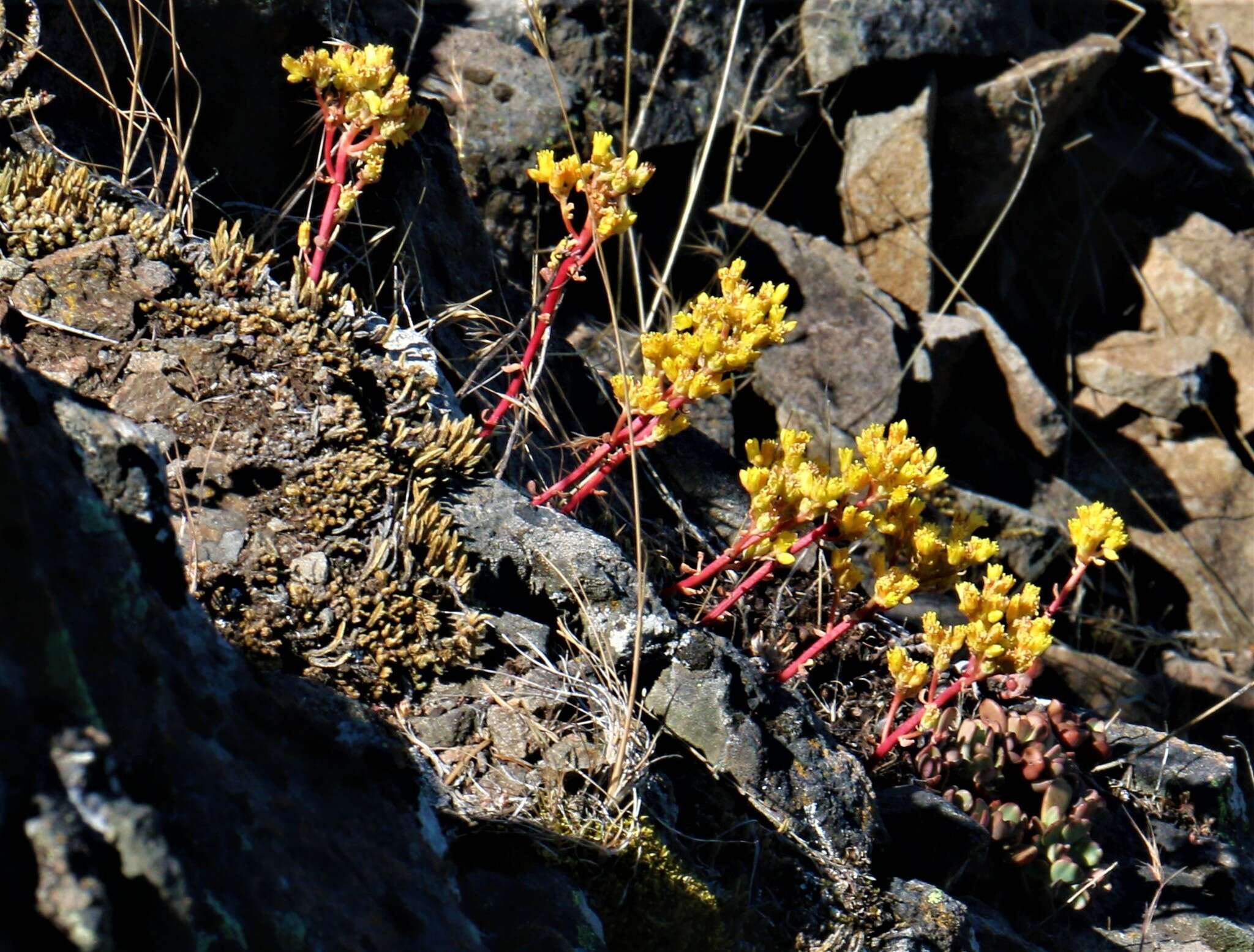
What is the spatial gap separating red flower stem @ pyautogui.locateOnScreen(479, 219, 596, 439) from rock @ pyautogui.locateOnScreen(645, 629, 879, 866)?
861 mm

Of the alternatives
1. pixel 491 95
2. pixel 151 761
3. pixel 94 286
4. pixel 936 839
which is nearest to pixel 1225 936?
pixel 936 839

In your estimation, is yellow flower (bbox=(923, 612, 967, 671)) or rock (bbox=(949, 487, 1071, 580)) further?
rock (bbox=(949, 487, 1071, 580))

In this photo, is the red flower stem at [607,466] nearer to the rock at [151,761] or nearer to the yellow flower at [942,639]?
the yellow flower at [942,639]

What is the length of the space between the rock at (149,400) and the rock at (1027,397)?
4.96 metres

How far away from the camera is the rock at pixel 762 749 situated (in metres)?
2.97

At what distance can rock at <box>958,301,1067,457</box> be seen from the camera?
6605mm

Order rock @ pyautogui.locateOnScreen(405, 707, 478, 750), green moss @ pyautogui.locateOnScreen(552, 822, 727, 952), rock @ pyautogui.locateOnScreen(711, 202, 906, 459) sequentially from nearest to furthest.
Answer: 1. green moss @ pyautogui.locateOnScreen(552, 822, 727, 952)
2. rock @ pyautogui.locateOnScreen(405, 707, 478, 750)
3. rock @ pyautogui.locateOnScreen(711, 202, 906, 459)

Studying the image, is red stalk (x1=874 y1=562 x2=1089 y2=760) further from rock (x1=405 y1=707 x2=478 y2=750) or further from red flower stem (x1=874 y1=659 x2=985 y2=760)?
rock (x1=405 y1=707 x2=478 y2=750)

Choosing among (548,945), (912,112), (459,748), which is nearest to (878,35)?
(912,112)

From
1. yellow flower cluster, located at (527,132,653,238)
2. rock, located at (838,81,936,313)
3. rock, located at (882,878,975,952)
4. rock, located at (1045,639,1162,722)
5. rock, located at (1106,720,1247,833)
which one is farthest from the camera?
rock, located at (838,81,936,313)

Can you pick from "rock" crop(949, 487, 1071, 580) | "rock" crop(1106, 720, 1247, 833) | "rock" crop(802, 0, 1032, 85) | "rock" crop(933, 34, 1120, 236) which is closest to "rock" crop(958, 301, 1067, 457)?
"rock" crop(933, 34, 1120, 236)

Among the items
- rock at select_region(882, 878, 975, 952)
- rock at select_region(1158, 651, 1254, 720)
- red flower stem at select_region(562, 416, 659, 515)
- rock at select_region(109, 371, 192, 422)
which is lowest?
rock at select_region(1158, 651, 1254, 720)

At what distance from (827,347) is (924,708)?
268cm

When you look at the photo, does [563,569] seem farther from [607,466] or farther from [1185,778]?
[1185,778]
